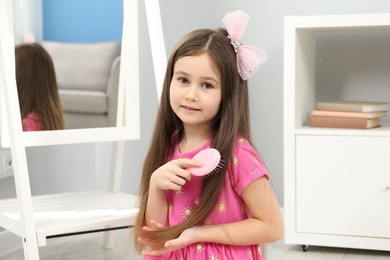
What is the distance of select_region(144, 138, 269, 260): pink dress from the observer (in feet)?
4.08

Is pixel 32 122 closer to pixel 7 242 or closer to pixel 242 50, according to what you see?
pixel 7 242

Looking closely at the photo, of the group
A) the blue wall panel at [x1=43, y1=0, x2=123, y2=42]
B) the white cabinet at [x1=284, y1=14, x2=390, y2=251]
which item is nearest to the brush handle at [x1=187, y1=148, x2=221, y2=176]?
the blue wall panel at [x1=43, y1=0, x2=123, y2=42]

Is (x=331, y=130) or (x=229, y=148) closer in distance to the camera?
(x=229, y=148)

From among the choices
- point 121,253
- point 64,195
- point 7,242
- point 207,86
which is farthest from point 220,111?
point 7,242

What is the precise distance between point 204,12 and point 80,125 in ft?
3.29

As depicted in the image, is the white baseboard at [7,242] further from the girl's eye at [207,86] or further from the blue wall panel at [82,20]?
the girl's eye at [207,86]

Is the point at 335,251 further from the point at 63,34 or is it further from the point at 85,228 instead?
the point at 63,34

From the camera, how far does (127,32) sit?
1.97 metres

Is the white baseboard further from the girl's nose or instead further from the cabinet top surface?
the girl's nose

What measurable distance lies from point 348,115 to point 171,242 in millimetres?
1161

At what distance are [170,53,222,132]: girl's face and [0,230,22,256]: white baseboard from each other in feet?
3.91

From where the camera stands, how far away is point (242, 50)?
1.25 metres

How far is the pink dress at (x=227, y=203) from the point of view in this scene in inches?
48.9

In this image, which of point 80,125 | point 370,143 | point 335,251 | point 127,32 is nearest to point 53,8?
point 127,32
